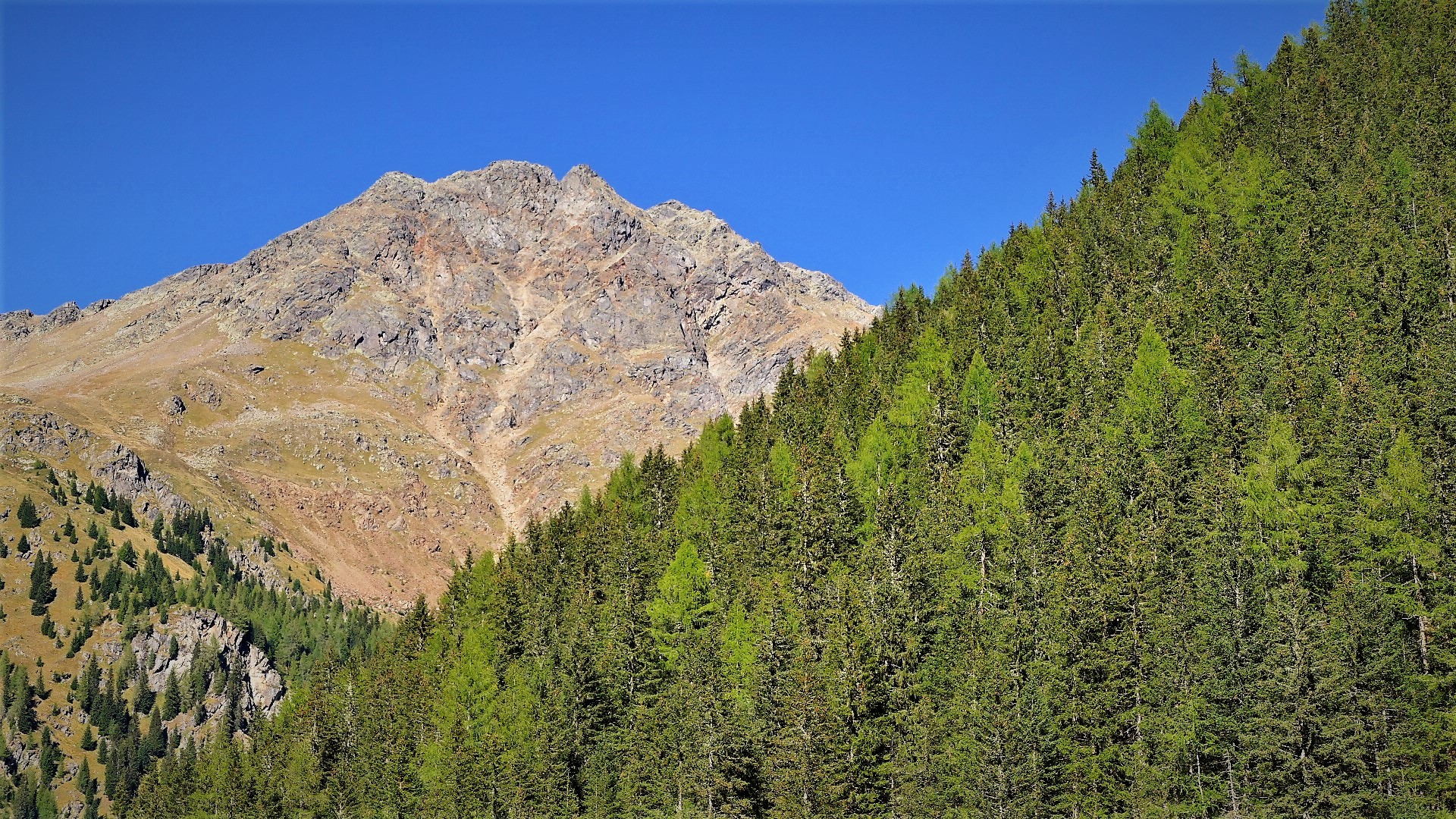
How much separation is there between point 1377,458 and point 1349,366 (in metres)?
15.7

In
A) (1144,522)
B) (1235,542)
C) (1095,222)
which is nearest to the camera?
(1235,542)

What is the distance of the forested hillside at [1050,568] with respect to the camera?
176ft

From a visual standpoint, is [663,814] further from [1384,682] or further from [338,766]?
[338,766]

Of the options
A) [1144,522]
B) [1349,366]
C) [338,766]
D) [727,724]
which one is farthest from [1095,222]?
[338,766]

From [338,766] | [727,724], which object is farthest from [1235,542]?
[338,766]

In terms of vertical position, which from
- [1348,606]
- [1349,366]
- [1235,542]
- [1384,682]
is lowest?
[1384,682]

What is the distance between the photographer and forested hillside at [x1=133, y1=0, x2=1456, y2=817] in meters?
53.8

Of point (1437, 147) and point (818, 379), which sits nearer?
point (1437, 147)

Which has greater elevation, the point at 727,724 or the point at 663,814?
the point at 727,724

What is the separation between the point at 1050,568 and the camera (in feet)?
209

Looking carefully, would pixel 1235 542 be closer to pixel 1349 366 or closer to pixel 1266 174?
pixel 1349 366

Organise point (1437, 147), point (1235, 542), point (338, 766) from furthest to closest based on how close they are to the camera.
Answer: point (1437, 147)
point (338, 766)
point (1235, 542)

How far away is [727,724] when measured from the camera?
61.5 m

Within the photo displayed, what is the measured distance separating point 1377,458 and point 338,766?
85.4 m
